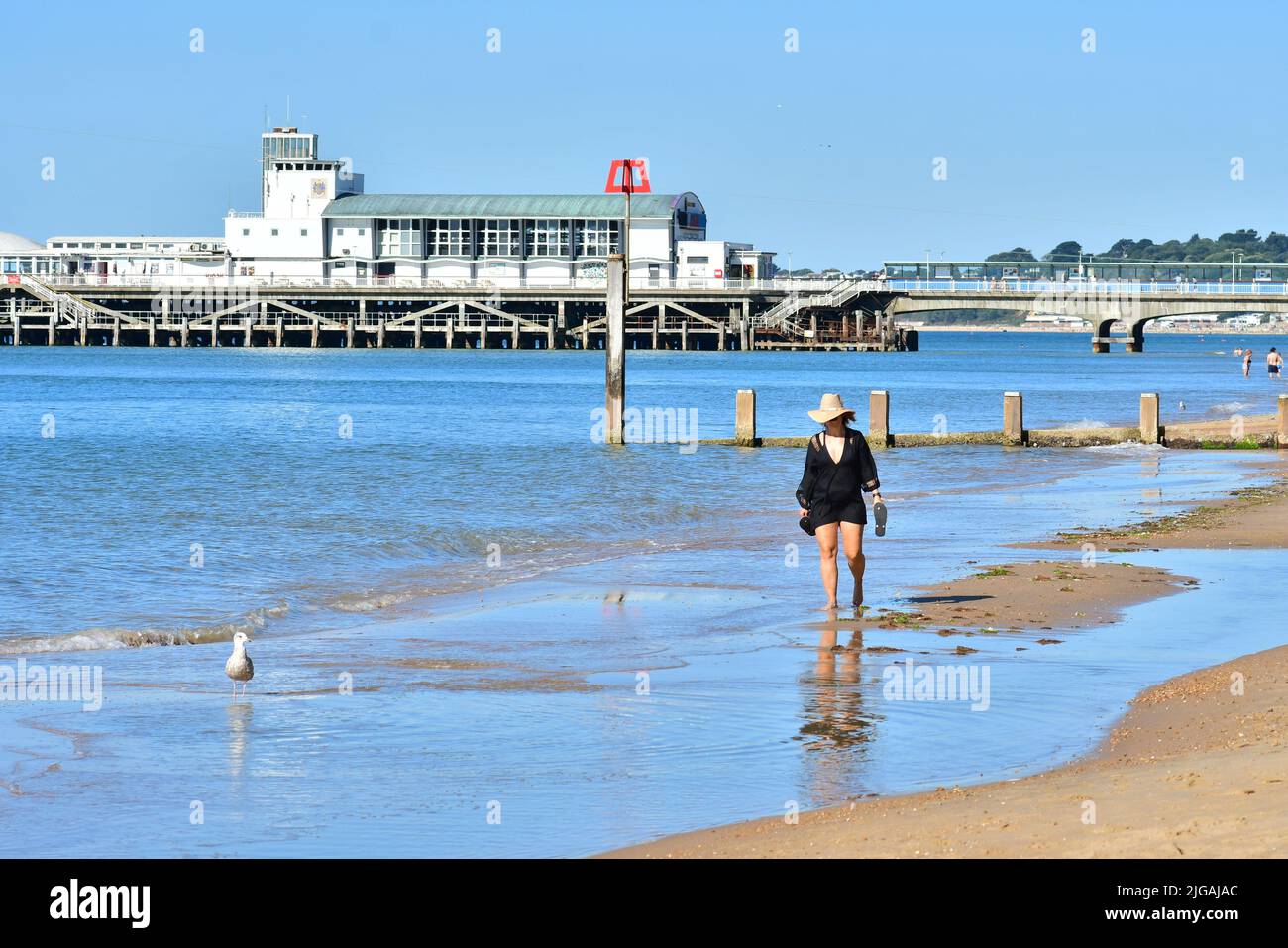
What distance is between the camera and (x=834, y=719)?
9.55 metres

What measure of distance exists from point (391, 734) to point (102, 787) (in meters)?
1.68

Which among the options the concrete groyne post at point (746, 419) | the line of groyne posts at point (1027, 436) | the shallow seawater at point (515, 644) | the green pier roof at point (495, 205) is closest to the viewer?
the shallow seawater at point (515, 644)

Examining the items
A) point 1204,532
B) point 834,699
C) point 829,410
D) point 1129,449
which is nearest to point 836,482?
point 829,410

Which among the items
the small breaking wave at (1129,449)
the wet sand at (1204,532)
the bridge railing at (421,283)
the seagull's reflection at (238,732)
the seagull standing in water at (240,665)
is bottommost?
the seagull's reflection at (238,732)

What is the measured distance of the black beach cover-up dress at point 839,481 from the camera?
12914mm

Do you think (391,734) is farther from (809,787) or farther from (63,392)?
(63,392)

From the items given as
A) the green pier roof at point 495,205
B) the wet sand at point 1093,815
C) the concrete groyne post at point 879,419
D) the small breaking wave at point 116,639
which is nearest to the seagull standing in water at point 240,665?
the small breaking wave at point 116,639

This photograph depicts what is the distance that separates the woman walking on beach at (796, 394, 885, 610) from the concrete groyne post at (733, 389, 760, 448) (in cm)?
2024

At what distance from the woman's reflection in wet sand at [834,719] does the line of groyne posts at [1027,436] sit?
21727mm

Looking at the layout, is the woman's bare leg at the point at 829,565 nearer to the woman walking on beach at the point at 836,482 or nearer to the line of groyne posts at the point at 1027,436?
the woman walking on beach at the point at 836,482

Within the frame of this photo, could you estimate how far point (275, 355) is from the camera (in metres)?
107

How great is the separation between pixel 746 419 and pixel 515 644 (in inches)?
853

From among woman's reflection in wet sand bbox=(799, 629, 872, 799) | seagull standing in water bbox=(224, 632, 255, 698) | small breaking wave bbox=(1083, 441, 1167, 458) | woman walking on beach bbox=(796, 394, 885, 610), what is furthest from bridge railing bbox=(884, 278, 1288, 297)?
seagull standing in water bbox=(224, 632, 255, 698)
